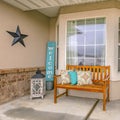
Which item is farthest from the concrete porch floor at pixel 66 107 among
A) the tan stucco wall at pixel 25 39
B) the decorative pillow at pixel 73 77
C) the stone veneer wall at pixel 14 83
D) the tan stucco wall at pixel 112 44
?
the tan stucco wall at pixel 25 39

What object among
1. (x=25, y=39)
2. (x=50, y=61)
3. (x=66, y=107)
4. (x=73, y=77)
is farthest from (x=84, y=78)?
(x=25, y=39)

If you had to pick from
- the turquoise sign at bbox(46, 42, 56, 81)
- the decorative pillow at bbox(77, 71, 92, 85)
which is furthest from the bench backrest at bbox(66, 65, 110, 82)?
the turquoise sign at bbox(46, 42, 56, 81)

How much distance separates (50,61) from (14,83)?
180 cm

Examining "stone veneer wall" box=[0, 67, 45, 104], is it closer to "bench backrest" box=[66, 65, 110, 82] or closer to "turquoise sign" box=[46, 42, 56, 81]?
"turquoise sign" box=[46, 42, 56, 81]

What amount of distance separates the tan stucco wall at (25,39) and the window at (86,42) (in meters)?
1.12

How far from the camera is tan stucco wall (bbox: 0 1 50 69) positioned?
4.16m

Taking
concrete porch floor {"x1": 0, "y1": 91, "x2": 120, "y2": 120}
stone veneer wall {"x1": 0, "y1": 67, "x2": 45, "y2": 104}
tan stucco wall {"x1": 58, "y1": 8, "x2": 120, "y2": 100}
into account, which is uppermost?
tan stucco wall {"x1": 58, "y1": 8, "x2": 120, "y2": 100}

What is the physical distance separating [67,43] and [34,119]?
106 inches

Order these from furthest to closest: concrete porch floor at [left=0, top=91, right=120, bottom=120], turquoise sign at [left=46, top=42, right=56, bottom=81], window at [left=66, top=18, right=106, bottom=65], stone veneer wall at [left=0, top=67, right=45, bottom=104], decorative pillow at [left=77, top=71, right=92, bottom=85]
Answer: turquoise sign at [left=46, top=42, right=56, bottom=81] → window at [left=66, top=18, right=106, bottom=65] → decorative pillow at [left=77, top=71, right=92, bottom=85] → stone veneer wall at [left=0, top=67, right=45, bottom=104] → concrete porch floor at [left=0, top=91, right=120, bottom=120]

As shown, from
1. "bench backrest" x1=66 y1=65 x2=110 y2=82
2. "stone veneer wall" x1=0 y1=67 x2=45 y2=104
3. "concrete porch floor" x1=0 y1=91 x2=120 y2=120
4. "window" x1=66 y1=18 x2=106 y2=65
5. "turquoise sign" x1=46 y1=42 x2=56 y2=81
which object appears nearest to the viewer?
"concrete porch floor" x1=0 y1=91 x2=120 y2=120

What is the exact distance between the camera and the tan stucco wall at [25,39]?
13.7 feet

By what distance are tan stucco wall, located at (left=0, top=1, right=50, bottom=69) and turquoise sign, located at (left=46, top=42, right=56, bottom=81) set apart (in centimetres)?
18

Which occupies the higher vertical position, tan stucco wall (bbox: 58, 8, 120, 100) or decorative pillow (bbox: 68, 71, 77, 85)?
tan stucco wall (bbox: 58, 8, 120, 100)

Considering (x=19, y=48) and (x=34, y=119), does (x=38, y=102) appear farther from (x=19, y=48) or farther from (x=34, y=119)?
(x=19, y=48)
